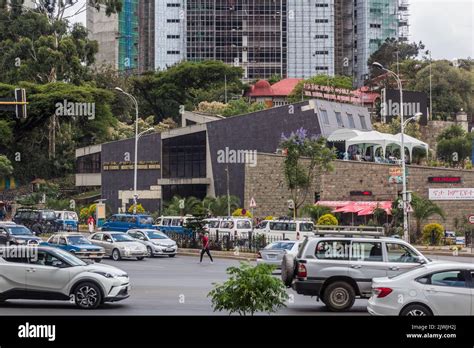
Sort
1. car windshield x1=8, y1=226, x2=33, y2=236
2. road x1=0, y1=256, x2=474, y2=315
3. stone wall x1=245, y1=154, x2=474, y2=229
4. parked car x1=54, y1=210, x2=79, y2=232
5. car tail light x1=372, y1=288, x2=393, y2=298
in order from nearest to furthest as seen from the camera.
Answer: car tail light x1=372, y1=288, x2=393, y2=298 < road x1=0, y1=256, x2=474, y2=315 < car windshield x1=8, y1=226, x2=33, y2=236 < stone wall x1=245, y1=154, x2=474, y2=229 < parked car x1=54, y1=210, x2=79, y2=232

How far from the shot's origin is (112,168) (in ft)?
243

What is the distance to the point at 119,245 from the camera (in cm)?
3650

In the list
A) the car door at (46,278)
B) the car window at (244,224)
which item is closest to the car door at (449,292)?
the car door at (46,278)

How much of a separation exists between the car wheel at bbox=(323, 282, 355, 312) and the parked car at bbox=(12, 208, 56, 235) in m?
36.0

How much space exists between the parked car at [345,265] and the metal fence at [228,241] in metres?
20.3

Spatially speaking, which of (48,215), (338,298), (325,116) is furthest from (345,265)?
(325,116)

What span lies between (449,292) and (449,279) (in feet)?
1.13

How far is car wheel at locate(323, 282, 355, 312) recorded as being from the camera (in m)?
19.4

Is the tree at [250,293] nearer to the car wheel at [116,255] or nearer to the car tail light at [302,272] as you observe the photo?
the car tail light at [302,272]

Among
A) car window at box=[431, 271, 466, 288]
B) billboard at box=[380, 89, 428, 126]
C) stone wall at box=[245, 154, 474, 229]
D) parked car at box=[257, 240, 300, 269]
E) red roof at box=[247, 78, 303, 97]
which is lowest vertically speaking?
parked car at box=[257, 240, 300, 269]

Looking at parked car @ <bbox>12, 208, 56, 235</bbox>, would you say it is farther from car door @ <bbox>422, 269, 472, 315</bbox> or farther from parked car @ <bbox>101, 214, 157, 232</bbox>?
car door @ <bbox>422, 269, 472, 315</bbox>

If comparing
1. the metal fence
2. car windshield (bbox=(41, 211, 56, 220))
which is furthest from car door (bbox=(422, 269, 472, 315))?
car windshield (bbox=(41, 211, 56, 220))
